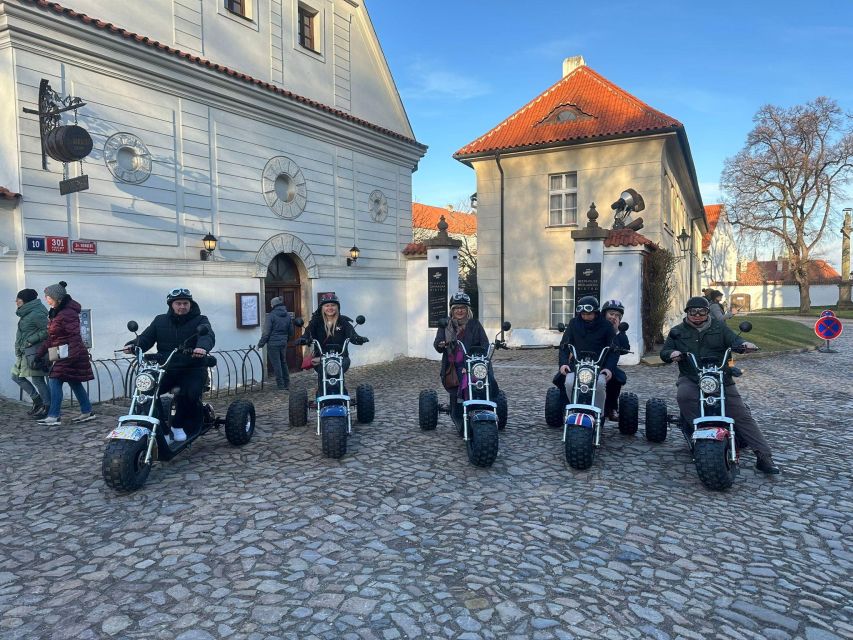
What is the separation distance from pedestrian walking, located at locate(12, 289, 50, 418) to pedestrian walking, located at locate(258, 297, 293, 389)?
3.68 m

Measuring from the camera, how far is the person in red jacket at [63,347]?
23.7 ft

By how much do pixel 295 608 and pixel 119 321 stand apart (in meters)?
7.95

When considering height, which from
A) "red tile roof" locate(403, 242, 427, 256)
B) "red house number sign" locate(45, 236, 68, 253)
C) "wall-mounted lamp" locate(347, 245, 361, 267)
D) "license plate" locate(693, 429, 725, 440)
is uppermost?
"red tile roof" locate(403, 242, 427, 256)

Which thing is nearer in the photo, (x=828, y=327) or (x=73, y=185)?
(x=73, y=185)

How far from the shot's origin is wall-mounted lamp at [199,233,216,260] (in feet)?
35.5

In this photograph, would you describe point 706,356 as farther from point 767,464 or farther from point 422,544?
point 422,544

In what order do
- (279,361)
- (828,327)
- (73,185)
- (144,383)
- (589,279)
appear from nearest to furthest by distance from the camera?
1. (144,383)
2. (73,185)
3. (279,361)
4. (589,279)
5. (828,327)

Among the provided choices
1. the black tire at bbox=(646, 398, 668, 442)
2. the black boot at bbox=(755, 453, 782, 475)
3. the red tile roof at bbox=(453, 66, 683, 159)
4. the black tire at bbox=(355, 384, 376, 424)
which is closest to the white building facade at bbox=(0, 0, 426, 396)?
the red tile roof at bbox=(453, 66, 683, 159)

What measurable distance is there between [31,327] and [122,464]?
3972 mm

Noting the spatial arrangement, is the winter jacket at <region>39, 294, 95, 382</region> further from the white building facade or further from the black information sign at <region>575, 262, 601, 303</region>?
the black information sign at <region>575, 262, 601, 303</region>

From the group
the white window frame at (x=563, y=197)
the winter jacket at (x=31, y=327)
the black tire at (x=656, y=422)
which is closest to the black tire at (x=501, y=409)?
the black tire at (x=656, y=422)

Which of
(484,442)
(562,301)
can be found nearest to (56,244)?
(484,442)

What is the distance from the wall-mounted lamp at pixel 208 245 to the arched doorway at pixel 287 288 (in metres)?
1.80

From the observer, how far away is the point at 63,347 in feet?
23.6
